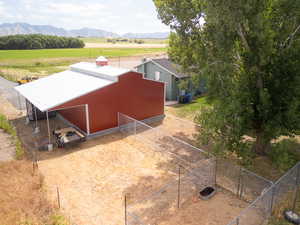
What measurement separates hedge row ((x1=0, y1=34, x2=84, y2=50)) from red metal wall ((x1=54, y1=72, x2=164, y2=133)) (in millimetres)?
88026

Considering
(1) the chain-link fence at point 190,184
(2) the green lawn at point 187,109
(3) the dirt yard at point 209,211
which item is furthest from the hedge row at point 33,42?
(3) the dirt yard at point 209,211

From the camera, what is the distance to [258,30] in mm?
10812

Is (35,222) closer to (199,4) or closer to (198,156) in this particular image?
(198,156)

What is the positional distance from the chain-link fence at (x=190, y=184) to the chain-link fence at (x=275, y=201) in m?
0.06

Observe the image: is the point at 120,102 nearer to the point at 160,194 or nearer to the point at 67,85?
the point at 67,85

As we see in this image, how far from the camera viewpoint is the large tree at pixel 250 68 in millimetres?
10867

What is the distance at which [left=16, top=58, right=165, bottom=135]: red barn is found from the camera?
1697 centimetres

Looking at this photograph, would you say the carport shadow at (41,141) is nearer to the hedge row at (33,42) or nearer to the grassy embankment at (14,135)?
the grassy embankment at (14,135)

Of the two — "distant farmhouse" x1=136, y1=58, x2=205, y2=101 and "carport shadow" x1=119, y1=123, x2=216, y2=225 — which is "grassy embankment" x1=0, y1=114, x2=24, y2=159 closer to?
"carport shadow" x1=119, y1=123, x2=216, y2=225

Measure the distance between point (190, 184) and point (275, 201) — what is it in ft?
12.5

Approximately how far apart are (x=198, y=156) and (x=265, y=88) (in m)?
5.79

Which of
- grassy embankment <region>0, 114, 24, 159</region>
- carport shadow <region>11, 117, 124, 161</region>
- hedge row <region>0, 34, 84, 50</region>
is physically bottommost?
carport shadow <region>11, 117, 124, 161</region>

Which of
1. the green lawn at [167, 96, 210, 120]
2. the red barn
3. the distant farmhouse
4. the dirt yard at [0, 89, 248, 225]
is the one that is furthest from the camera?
A: the distant farmhouse

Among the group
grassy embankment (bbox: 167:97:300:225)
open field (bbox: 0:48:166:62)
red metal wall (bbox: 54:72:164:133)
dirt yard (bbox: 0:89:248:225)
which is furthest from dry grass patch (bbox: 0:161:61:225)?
open field (bbox: 0:48:166:62)
